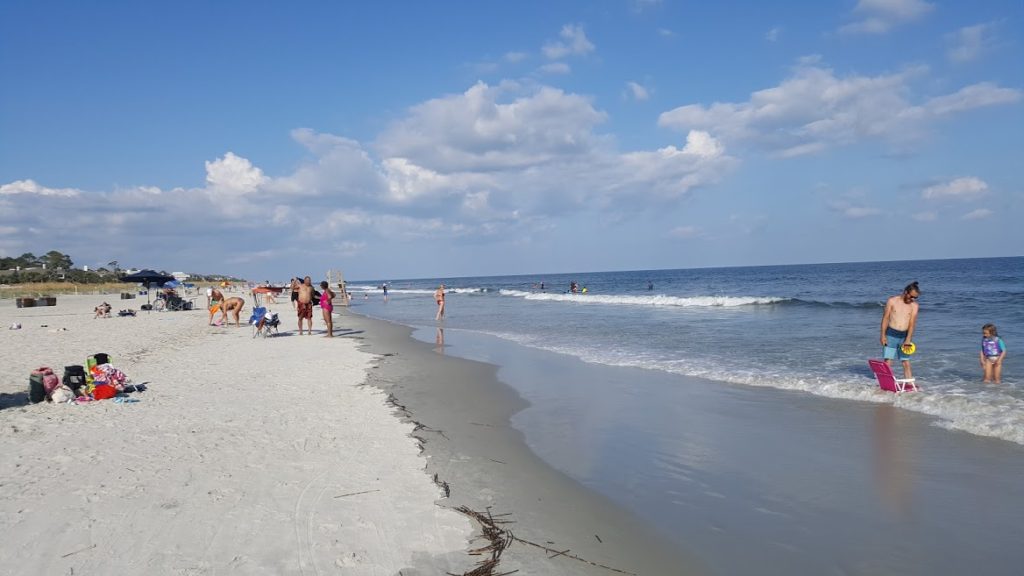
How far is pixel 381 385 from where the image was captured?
9.62m

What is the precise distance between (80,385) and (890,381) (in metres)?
11.8

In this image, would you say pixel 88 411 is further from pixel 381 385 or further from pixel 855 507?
pixel 855 507

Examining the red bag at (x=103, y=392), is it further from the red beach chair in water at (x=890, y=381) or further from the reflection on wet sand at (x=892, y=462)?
the red beach chair in water at (x=890, y=381)

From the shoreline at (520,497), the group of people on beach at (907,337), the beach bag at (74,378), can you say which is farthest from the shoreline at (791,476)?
the beach bag at (74,378)

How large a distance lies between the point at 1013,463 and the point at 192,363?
41.6ft

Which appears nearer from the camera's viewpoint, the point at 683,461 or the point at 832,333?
the point at 683,461

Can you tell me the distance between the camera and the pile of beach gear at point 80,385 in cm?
734

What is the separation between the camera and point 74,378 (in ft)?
25.0

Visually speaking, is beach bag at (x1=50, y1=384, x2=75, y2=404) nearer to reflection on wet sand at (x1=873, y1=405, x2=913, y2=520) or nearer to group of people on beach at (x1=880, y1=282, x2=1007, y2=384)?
reflection on wet sand at (x1=873, y1=405, x2=913, y2=520)

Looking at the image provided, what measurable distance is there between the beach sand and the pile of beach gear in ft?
0.77

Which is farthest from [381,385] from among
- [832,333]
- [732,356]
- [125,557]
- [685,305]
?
[685,305]

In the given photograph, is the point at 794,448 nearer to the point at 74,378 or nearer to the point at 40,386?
the point at 74,378

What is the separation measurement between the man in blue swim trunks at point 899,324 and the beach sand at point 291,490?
6181 mm

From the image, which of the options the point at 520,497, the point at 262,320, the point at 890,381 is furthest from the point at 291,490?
the point at 262,320
